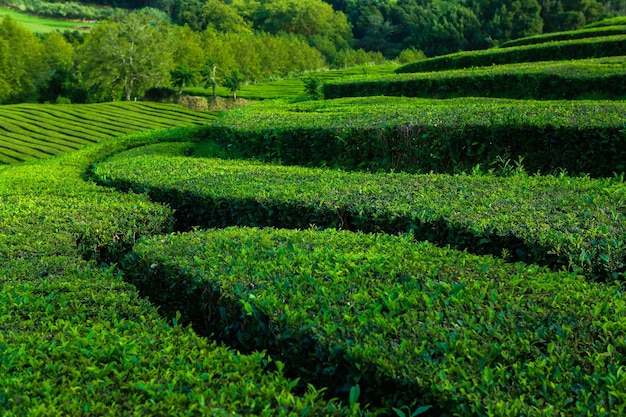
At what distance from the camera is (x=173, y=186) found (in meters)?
7.57

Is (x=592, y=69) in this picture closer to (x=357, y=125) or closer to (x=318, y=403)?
(x=357, y=125)

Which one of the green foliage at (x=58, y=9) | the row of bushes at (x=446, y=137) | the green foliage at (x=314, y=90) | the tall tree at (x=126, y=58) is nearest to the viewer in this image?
the row of bushes at (x=446, y=137)

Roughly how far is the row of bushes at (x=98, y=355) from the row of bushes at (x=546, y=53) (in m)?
16.1

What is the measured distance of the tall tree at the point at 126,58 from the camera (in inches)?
2135

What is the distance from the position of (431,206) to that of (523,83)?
28.7 feet

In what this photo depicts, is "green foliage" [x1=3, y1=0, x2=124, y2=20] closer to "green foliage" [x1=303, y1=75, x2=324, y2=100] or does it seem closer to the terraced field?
the terraced field

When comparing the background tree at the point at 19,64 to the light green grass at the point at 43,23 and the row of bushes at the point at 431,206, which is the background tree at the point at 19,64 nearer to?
the light green grass at the point at 43,23

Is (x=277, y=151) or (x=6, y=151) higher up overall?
(x=277, y=151)

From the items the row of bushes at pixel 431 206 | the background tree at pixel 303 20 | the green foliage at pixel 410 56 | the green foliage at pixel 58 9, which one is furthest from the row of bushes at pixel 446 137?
the green foliage at pixel 58 9

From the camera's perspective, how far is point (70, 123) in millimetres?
36469

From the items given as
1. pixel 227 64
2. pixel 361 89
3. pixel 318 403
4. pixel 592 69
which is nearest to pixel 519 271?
pixel 318 403

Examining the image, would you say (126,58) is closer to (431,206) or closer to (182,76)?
(182,76)

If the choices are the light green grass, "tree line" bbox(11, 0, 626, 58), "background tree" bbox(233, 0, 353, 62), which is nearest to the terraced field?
"tree line" bbox(11, 0, 626, 58)

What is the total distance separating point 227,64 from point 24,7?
52.5m
